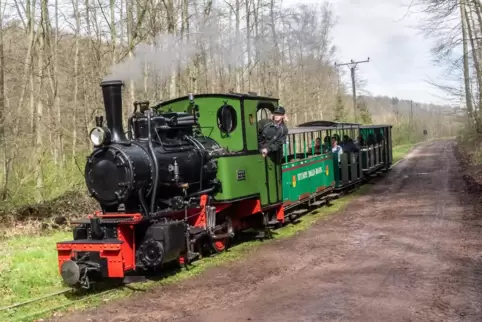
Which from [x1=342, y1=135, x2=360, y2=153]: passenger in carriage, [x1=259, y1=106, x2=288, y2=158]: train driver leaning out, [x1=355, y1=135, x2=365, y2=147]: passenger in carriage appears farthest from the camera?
[x1=355, y1=135, x2=365, y2=147]: passenger in carriage

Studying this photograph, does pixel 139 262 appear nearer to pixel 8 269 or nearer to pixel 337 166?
pixel 8 269

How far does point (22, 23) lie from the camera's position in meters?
17.4

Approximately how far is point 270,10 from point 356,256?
27772mm

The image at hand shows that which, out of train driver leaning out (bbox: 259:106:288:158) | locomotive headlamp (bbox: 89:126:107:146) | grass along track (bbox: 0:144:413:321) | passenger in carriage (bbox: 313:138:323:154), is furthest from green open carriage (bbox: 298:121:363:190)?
locomotive headlamp (bbox: 89:126:107:146)

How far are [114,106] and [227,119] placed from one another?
9.10 ft

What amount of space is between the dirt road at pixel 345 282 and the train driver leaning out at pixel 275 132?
1934 millimetres

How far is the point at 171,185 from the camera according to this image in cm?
774

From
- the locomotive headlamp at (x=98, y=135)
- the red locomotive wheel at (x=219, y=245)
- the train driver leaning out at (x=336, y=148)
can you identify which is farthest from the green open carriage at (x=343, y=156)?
the locomotive headlamp at (x=98, y=135)

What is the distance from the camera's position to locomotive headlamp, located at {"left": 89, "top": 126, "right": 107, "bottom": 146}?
6.97 meters

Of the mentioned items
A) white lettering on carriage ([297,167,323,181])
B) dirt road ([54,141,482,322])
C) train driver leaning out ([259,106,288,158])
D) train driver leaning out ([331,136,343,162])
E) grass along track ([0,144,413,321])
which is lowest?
dirt road ([54,141,482,322])

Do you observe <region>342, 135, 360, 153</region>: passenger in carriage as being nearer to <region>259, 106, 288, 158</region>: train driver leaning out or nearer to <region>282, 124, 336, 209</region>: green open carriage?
<region>282, 124, 336, 209</region>: green open carriage

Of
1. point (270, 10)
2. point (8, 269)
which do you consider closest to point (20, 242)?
point (8, 269)

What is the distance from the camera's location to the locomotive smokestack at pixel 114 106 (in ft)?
22.8

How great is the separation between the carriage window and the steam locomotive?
0.06 feet
